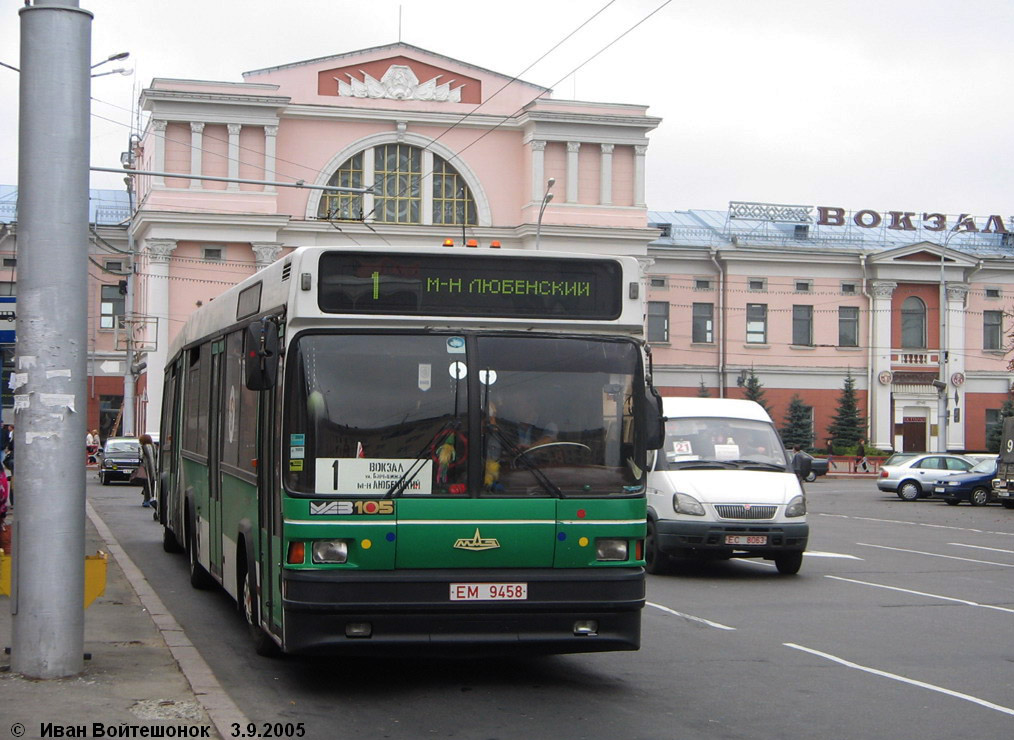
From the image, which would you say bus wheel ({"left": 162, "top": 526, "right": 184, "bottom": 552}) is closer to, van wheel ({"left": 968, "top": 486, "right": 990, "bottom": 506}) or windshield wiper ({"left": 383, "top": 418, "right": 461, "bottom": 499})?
windshield wiper ({"left": 383, "top": 418, "right": 461, "bottom": 499})

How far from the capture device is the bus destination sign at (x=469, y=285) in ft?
28.7

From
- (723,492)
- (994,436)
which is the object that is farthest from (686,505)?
(994,436)

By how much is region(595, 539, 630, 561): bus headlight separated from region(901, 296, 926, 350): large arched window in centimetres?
6140

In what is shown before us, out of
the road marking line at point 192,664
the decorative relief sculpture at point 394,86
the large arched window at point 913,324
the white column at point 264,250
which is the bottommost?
the road marking line at point 192,664

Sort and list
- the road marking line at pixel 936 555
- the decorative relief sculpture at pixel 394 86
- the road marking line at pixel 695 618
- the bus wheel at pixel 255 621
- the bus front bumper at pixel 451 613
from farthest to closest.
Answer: the decorative relief sculpture at pixel 394 86
the road marking line at pixel 936 555
the road marking line at pixel 695 618
the bus wheel at pixel 255 621
the bus front bumper at pixel 451 613

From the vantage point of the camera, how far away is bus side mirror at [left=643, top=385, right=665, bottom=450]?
9031mm

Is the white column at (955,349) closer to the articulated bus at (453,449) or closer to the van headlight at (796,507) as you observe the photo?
the van headlight at (796,507)

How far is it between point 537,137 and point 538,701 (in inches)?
2163

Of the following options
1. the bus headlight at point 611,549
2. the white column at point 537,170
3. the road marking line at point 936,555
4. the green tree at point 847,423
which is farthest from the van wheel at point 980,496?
the bus headlight at point 611,549

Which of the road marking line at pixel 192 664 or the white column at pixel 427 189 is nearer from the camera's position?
the road marking line at pixel 192 664

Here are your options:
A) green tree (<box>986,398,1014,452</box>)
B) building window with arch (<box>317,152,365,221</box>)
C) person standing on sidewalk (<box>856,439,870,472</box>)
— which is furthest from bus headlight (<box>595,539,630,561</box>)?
person standing on sidewalk (<box>856,439,870,472</box>)

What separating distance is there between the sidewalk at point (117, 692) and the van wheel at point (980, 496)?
32.4m

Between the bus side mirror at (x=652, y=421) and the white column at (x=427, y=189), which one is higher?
the white column at (x=427, y=189)

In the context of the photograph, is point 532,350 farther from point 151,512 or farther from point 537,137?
point 537,137
